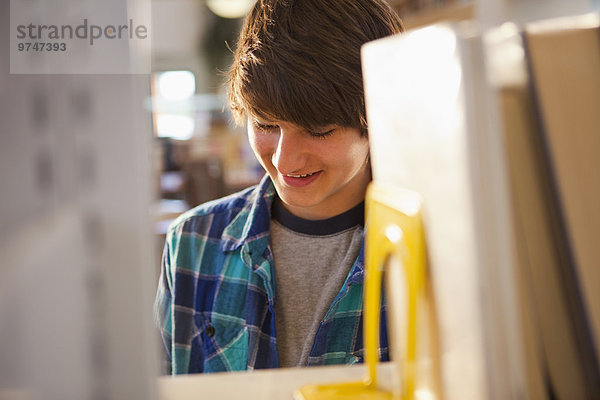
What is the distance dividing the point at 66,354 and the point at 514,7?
371 cm

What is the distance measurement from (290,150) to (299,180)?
0.07 meters

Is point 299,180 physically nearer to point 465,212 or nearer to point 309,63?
point 309,63

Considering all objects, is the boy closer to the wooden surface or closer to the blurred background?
the wooden surface

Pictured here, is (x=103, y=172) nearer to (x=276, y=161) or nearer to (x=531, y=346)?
(x=531, y=346)

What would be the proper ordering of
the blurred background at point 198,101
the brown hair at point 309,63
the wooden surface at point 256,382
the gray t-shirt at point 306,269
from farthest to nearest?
1. the blurred background at point 198,101
2. the gray t-shirt at point 306,269
3. the brown hair at point 309,63
4. the wooden surface at point 256,382

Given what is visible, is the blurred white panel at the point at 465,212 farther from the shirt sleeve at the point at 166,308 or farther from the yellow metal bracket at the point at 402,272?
the shirt sleeve at the point at 166,308

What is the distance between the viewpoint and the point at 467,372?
15.6 inches

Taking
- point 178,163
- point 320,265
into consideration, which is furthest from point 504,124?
point 178,163

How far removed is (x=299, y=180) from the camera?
109 cm

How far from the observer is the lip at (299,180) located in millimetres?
1090

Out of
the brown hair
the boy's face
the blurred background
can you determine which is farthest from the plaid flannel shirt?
the blurred background

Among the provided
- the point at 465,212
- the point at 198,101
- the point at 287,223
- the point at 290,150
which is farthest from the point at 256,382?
the point at 198,101

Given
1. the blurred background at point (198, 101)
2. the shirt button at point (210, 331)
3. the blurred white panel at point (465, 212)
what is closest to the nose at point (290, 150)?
the shirt button at point (210, 331)

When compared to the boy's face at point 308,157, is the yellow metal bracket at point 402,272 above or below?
below
